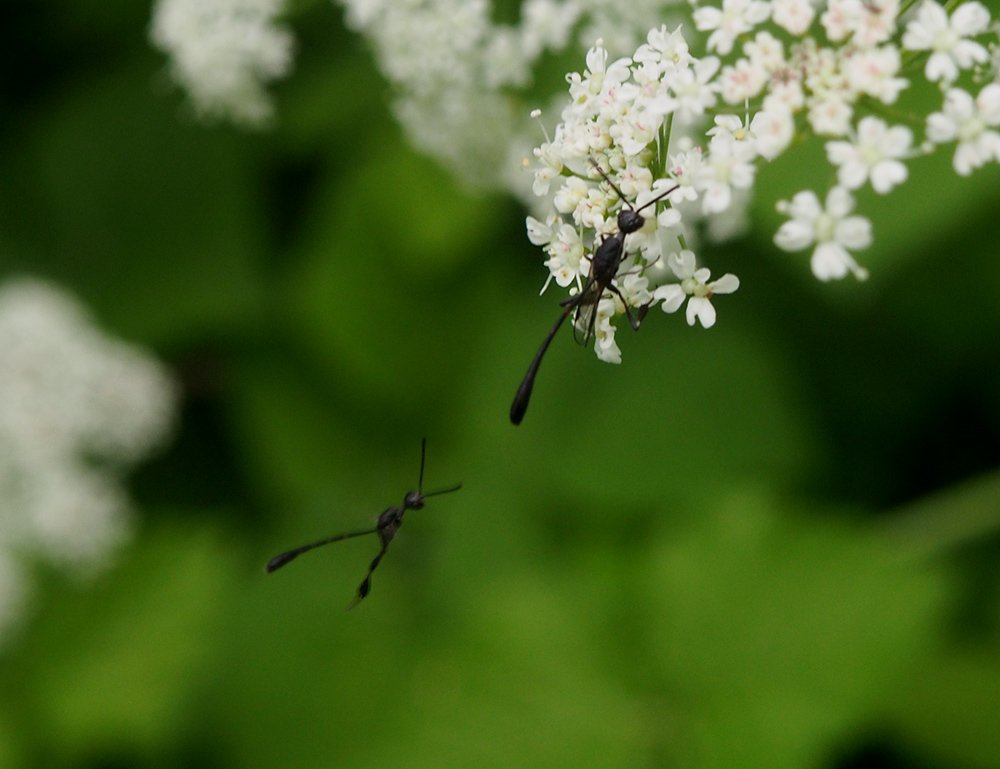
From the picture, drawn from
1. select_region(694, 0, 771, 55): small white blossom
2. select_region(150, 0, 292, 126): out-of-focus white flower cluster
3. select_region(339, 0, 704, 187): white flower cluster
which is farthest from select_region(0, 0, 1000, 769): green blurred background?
select_region(694, 0, 771, 55): small white blossom

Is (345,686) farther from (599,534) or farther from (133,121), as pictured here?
(133,121)

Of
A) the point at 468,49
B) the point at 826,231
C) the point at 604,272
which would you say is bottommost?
the point at 826,231

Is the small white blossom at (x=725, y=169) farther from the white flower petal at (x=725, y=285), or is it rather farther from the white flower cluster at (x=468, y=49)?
the white flower cluster at (x=468, y=49)

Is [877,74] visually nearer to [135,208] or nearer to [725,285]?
[725,285]

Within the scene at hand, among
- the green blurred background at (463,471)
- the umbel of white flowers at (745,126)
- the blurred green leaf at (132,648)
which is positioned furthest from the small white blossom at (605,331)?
the blurred green leaf at (132,648)

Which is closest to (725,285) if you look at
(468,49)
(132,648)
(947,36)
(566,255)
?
(566,255)
